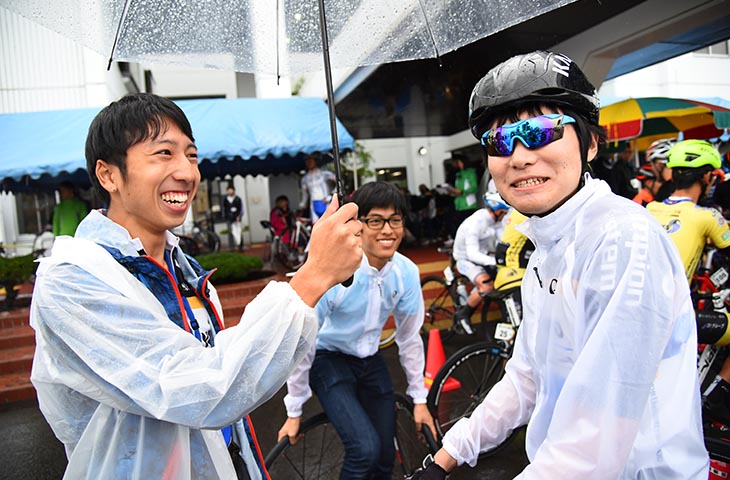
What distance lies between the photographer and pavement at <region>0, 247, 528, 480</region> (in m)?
3.73

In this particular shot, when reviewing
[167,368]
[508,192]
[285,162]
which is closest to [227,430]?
[167,368]

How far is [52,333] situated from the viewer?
1.27m

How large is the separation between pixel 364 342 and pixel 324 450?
1.07m

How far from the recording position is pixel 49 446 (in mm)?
4750

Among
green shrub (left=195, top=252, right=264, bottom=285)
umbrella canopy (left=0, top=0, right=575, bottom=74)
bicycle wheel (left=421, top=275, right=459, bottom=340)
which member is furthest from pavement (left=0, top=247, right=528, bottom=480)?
green shrub (left=195, top=252, right=264, bottom=285)

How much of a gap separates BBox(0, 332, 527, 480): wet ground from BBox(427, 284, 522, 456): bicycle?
12cm

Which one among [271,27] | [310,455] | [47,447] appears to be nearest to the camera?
[271,27]

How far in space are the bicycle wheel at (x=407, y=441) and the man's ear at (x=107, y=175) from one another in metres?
2.30

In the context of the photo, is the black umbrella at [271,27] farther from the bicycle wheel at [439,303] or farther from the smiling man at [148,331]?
the bicycle wheel at [439,303]

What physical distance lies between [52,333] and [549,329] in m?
1.30

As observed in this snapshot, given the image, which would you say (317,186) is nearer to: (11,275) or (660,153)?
(11,275)

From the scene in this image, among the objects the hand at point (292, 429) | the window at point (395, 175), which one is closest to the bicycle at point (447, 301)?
the hand at point (292, 429)

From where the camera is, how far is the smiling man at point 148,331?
118 centimetres

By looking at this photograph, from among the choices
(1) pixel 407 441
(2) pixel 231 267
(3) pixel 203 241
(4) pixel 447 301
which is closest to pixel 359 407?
(1) pixel 407 441
